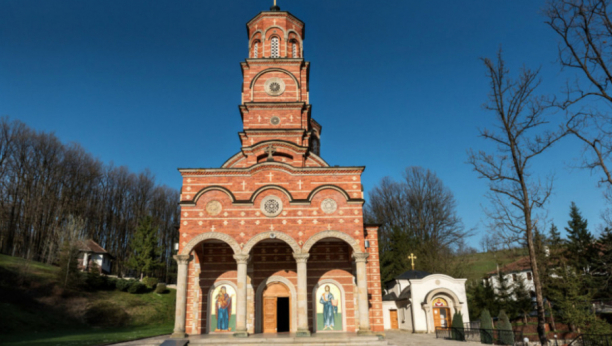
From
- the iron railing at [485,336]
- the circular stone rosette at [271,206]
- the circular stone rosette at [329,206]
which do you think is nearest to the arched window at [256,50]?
the circular stone rosette at [271,206]

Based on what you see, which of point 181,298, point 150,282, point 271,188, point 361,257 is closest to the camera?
point 181,298

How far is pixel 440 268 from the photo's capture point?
34000mm

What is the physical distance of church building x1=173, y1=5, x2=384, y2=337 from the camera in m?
17.5

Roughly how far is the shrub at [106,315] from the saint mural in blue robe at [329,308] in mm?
18261

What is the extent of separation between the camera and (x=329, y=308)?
62.2ft

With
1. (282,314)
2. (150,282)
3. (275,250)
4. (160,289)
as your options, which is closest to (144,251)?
(150,282)

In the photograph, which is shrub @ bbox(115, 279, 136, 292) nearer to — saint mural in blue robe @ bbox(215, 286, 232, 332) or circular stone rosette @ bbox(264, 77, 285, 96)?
saint mural in blue robe @ bbox(215, 286, 232, 332)

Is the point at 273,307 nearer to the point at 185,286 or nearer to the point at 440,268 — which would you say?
the point at 185,286

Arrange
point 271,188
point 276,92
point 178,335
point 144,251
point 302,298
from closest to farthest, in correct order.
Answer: point 178,335 → point 302,298 → point 271,188 → point 276,92 → point 144,251

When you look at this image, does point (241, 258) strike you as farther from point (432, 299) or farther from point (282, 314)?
point (432, 299)

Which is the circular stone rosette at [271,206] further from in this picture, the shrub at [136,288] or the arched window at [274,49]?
the shrub at [136,288]

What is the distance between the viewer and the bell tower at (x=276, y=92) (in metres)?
22.3

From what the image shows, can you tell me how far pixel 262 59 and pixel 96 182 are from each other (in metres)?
31.7

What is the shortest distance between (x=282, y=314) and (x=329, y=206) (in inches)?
239
